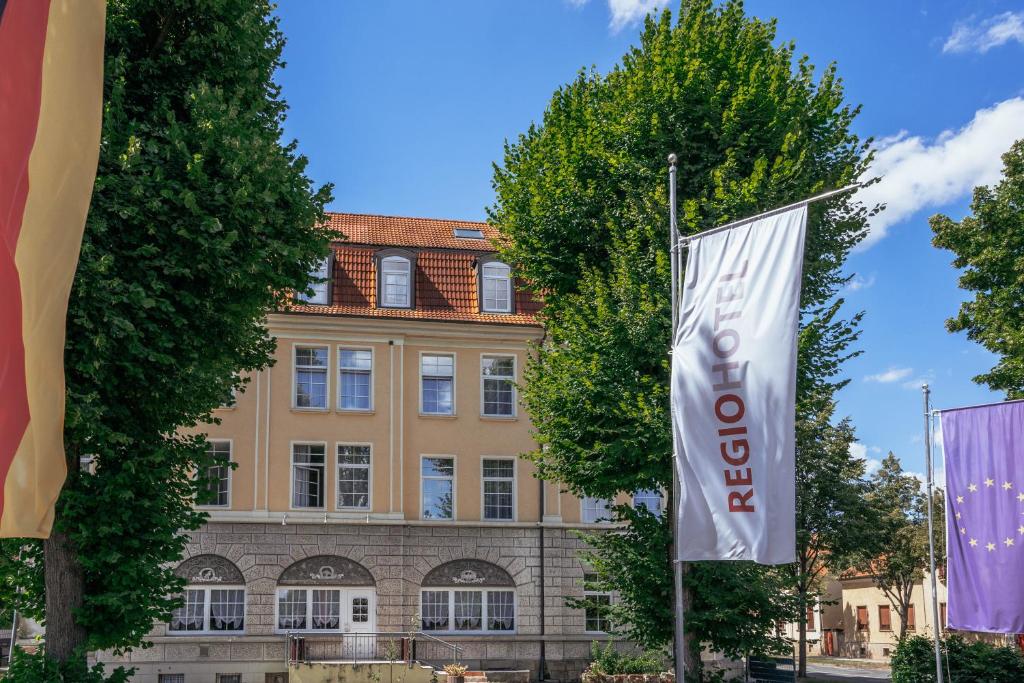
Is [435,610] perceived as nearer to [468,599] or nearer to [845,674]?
[468,599]

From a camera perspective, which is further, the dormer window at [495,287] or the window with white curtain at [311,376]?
the dormer window at [495,287]

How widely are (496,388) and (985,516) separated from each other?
58.1 ft

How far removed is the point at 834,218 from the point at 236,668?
19989 millimetres

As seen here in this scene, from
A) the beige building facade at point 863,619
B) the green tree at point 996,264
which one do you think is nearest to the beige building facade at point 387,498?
the green tree at point 996,264

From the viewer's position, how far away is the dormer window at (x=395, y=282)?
34.7 metres

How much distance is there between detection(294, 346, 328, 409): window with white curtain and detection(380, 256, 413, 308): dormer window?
256 centimetres

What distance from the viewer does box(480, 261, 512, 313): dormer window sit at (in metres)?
35.3

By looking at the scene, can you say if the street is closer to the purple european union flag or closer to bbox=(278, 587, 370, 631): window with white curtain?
bbox=(278, 587, 370, 631): window with white curtain

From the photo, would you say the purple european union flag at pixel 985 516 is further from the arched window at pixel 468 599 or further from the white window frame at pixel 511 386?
the white window frame at pixel 511 386

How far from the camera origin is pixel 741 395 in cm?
1199

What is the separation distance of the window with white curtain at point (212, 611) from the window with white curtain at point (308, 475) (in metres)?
3.08

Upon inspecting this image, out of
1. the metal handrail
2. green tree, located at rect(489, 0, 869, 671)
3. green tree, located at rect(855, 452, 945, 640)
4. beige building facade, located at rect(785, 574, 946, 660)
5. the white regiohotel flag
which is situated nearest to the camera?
the white regiohotel flag

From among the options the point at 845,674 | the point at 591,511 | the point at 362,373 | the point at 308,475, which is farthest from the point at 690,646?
the point at 845,674

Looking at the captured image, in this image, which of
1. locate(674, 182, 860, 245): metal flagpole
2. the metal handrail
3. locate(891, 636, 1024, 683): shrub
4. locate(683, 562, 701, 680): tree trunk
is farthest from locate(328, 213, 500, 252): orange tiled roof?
locate(674, 182, 860, 245): metal flagpole
